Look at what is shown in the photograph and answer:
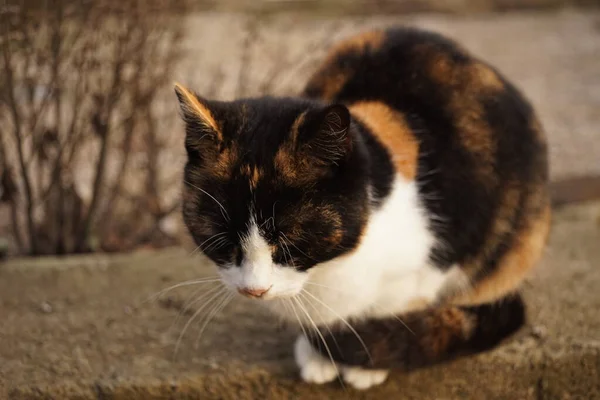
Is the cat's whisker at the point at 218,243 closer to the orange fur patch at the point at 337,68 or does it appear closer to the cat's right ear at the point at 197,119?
the cat's right ear at the point at 197,119

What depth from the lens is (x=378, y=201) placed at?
73.4 inches

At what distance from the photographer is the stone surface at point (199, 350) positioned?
2107mm

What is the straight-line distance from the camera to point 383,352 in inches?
79.0

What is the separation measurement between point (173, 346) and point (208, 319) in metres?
0.13

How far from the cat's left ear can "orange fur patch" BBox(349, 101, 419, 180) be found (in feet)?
0.90

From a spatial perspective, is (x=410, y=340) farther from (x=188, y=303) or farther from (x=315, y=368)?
(x=188, y=303)

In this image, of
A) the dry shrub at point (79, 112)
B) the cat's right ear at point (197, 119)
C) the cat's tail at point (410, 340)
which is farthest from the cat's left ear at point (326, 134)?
the dry shrub at point (79, 112)

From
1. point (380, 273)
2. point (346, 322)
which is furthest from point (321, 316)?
point (380, 273)

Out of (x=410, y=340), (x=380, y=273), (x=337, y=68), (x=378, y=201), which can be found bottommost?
Result: (x=410, y=340)

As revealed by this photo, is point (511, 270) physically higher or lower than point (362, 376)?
higher

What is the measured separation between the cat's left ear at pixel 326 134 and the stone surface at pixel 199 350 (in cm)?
68

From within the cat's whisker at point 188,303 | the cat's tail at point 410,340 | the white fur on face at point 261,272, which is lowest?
the cat's whisker at point 188,303

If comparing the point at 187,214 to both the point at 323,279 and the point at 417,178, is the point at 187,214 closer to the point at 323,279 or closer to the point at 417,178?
the point at 323,279

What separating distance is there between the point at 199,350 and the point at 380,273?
0.66m
